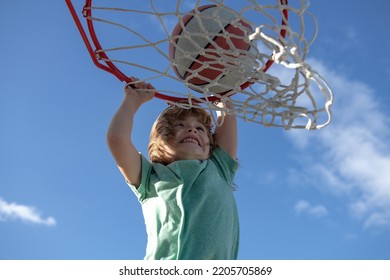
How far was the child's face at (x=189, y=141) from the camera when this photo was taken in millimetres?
2792

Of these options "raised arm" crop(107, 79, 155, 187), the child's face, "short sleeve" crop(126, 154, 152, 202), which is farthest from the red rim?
"short sleeve" crop(126, 154, 152, 202)

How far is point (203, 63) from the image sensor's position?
249 cm

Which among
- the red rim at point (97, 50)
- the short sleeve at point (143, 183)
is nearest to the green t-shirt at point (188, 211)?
the short sleeve at point (143, 183)

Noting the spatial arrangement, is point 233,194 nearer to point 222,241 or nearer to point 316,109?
point 222,241

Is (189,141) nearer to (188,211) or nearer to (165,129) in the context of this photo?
(165,129)

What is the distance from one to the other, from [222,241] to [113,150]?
0.64 m

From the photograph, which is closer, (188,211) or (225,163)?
(188,211)

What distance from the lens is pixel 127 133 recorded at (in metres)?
2.61

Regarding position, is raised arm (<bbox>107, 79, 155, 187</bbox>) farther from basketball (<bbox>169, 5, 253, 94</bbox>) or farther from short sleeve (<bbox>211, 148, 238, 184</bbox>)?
short sleeve (<bbox>211, 148, 238, 184</bbox>)

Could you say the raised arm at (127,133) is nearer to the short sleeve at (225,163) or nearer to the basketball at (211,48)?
the basketball at (211,48)

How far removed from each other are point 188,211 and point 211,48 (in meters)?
0.74

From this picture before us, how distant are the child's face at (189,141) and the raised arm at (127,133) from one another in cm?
21

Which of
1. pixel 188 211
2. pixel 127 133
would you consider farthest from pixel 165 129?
pixel 188 211
